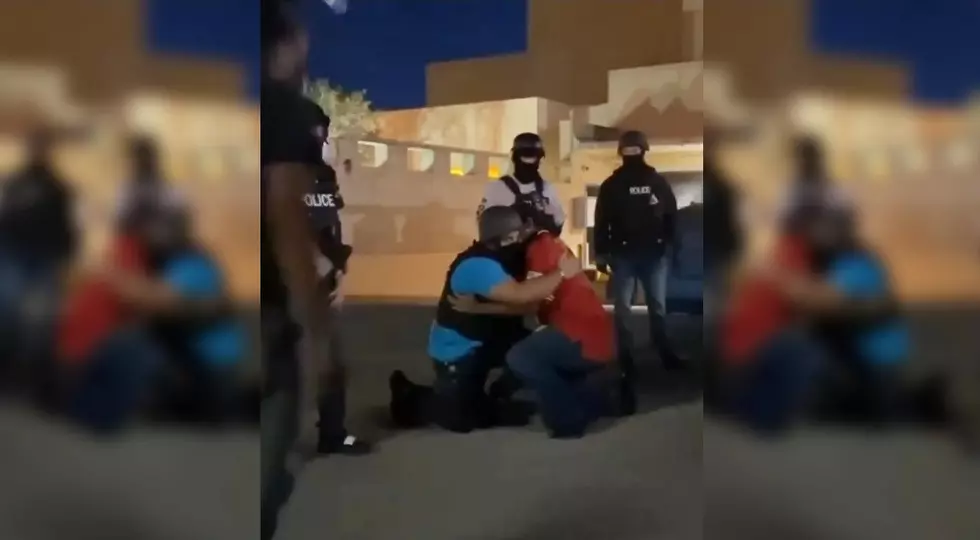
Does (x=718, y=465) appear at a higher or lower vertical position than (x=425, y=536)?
higher

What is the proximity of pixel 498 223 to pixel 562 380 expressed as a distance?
1.24 feet

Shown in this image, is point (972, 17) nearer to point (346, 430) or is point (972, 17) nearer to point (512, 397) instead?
point (512, 397)

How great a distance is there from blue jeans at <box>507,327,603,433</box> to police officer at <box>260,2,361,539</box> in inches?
18.2

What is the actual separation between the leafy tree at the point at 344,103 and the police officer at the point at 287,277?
0.04 m

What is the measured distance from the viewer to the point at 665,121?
6.16 ft

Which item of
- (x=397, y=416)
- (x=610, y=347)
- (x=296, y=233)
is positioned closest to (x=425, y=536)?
(x=397, y=416)

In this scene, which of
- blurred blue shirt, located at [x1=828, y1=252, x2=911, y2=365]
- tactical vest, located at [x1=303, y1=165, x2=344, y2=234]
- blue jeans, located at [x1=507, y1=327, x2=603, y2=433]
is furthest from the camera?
tactical vest, located at [x1=303, y1=165, x2=344, y2=234]

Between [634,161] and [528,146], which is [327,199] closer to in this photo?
[528,146]

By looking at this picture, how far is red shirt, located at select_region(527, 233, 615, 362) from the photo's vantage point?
1.94 meters

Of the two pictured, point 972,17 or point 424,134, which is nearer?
point 972,17

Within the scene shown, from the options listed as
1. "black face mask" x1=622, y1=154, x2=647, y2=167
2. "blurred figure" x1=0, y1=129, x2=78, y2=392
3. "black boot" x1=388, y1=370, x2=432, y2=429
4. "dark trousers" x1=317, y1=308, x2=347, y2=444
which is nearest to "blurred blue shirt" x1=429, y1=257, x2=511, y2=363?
"black boot" x1=388, y1=370, x2=432, y2=429

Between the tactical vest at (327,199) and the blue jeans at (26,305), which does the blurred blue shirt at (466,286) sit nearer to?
the tactical vest at (327,199)

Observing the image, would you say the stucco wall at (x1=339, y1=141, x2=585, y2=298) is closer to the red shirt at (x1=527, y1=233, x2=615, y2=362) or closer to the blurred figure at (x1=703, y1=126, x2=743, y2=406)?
the red shirt at (x1=527, y1=233, x2=615, y2=362)

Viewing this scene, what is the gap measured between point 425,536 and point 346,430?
0.31 m
